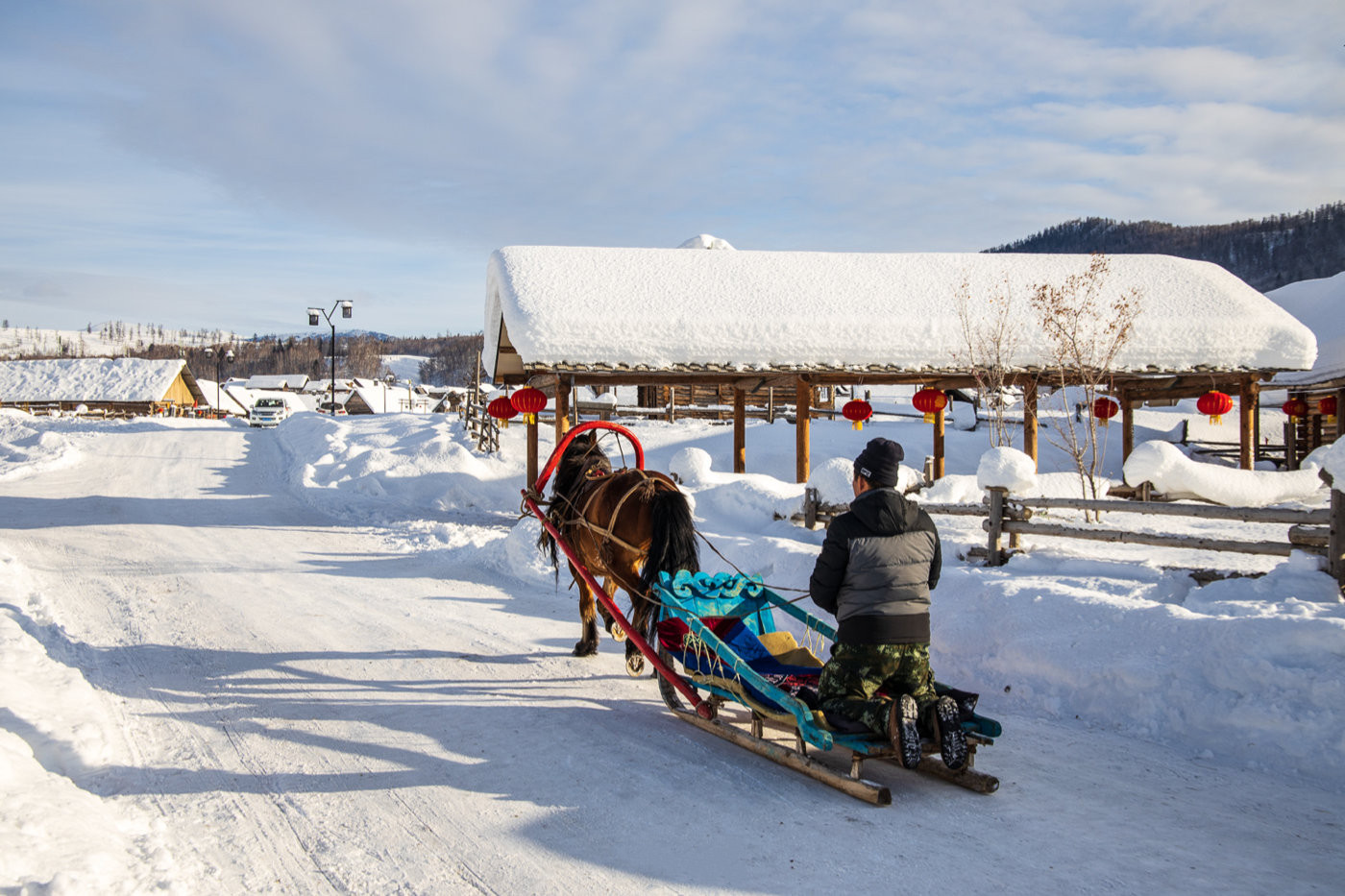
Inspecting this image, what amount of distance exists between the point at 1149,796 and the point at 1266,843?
1.81ft

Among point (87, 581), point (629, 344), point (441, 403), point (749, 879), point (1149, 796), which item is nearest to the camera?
point (749, 879)

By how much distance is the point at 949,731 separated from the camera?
4062 millimetres

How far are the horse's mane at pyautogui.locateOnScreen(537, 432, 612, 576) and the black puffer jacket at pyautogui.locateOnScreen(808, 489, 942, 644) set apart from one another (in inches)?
130

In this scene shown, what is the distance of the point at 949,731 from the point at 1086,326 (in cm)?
1175

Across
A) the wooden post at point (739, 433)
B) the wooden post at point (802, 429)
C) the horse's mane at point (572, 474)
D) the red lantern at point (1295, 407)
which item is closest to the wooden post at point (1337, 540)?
the horse's mane at point (572, 474)

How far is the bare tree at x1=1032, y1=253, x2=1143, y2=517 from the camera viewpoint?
1317cm

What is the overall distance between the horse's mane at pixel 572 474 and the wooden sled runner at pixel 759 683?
173 centimetres

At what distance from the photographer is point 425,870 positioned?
3600mm

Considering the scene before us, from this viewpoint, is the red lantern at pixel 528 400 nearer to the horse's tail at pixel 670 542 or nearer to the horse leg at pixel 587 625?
the horse leg at pixel 587 625

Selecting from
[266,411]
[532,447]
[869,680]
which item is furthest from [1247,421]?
[266,411]

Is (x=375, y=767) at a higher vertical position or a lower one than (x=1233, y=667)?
lower

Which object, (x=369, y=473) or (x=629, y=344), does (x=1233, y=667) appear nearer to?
(x=629, y=344)

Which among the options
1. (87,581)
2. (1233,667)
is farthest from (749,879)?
(87,581)

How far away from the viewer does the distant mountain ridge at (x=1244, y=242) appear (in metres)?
97.6
